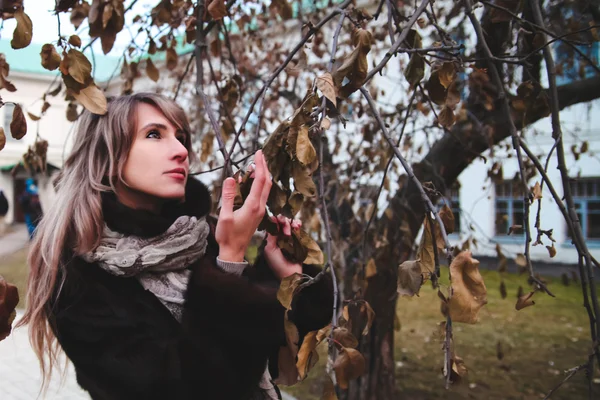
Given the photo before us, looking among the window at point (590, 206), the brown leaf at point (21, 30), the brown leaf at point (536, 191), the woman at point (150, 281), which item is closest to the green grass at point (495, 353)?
the brown leaf at point (536, 191)

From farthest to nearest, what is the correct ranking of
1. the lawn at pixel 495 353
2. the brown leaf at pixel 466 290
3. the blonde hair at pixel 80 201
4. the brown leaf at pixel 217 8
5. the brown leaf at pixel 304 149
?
the lawn at pixel 495 353 < the brown leaf at pixel 217 8 < the blonde hair at pixel 80 201 < the brown leaf at pixel 304 149 < the brown leaf at pixel 466 290

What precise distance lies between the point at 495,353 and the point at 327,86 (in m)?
5.82

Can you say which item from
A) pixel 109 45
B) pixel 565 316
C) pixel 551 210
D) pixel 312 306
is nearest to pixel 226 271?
pixel 312 306

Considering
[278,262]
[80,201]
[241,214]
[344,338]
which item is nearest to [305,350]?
[344,338]

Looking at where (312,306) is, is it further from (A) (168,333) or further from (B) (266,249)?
(A) (168,333)

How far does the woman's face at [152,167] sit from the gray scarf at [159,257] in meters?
0.12

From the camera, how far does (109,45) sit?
74.2 inches

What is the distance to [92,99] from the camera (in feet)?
4.81

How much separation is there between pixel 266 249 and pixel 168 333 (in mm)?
433

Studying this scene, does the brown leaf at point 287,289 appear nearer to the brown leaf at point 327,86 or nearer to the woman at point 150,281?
the woman at point 150,281

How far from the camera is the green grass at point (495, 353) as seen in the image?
196 inches

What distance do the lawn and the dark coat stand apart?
304cm

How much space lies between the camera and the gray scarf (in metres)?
1.48

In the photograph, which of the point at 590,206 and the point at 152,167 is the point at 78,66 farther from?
the point at 590,206
